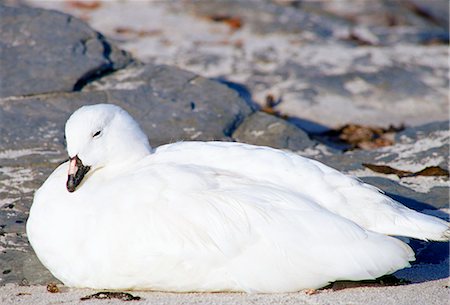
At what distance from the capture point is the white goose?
15.5 feet

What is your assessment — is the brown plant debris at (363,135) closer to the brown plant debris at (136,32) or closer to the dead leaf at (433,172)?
the dead leaf at (433,172)

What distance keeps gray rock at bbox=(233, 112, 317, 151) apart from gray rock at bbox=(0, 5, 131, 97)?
152cm

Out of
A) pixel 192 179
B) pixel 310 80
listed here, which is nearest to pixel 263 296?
pixel 192 179

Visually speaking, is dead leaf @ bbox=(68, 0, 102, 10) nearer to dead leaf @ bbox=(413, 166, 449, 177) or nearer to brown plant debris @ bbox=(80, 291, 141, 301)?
dead leaf @ bbox=(413, 166, 449, 177)

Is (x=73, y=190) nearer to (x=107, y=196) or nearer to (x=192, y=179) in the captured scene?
(x=107, y=196)

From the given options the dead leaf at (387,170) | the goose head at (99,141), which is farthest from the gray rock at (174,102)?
the goose head at (99,141)

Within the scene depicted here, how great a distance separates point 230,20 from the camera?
12.1 metres

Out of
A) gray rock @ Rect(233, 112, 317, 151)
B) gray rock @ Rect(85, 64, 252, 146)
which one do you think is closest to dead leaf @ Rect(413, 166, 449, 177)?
gray rock @ Rect(233, 112, 317, 151)

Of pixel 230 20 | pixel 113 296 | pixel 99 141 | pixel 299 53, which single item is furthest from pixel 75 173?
pixel 230 20

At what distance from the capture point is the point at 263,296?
187 inches

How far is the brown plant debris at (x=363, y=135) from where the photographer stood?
8711mm

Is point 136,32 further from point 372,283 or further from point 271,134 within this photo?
point 372,283

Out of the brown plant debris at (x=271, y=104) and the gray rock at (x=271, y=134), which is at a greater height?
the gray rock at (x=271, y=134)


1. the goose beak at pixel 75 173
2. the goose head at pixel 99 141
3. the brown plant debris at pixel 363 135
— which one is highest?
the goose head at pixel 99 141
